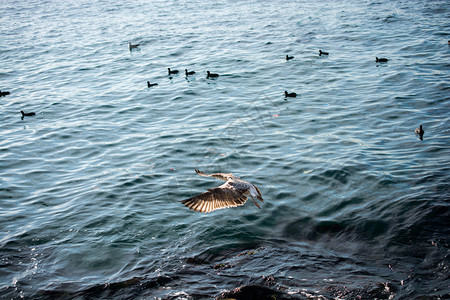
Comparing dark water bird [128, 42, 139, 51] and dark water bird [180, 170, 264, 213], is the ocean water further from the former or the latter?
dark water bird [180, 170, 264, 213]

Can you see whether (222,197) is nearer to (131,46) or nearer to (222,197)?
(222,197)

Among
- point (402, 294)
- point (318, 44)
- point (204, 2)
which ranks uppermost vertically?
point (204, 2)

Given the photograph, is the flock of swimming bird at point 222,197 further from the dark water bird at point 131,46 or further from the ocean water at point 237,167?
the dark water bird at point 131,46

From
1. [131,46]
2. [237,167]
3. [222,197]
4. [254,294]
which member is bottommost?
[254,294]

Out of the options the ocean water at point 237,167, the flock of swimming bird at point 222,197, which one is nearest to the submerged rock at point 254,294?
the ocean water at point 237,167

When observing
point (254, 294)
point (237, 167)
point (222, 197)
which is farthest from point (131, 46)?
point (254, 294)

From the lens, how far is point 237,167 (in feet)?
41.8

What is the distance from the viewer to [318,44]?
25734 mm

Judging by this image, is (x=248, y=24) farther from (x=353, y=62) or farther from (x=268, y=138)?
(x=268, y=138)

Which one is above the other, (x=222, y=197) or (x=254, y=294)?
(x=222, y=197)

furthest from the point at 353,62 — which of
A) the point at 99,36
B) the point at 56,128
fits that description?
the point at 99,36

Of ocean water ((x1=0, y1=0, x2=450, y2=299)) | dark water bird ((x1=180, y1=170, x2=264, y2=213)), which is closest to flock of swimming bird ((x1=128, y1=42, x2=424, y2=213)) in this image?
dark water bird ((x1=180, y1=170, x2=264, y2=213))

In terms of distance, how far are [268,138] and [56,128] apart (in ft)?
28.1

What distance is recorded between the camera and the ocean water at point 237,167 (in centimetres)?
848
